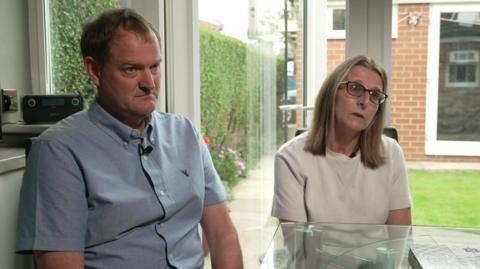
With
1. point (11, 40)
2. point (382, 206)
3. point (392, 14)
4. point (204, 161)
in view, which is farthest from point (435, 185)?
point (11, 40)

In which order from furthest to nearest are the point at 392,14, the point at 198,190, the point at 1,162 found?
the point at 392,14, the point at 1,162, the point at 198,190

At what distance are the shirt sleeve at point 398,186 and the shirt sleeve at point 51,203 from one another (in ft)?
3.76

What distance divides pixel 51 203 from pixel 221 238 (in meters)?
0.56

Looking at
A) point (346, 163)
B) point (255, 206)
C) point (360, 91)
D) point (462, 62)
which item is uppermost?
point (462, 62)

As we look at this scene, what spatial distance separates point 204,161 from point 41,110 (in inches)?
47.8

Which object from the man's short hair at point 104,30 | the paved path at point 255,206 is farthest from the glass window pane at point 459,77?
the man's short hair at point 104,30

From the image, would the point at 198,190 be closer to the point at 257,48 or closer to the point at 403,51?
the point at 403,51

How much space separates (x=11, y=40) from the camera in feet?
8.89

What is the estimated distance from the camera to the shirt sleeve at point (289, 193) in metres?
1.77

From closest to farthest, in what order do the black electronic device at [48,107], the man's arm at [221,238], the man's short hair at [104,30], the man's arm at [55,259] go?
the man's arm at [55,259], the man's short hair at [104,30], the man's arm at [221,238], the black electronic device at [48,107]

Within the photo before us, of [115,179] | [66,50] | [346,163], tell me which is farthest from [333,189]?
[66,50]

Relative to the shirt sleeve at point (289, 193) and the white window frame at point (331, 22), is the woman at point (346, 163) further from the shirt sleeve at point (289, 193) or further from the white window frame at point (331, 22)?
the white window frame at point (331, 22)

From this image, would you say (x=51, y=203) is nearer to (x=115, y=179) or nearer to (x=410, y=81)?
(x=115, y=179)

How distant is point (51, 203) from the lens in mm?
1271
